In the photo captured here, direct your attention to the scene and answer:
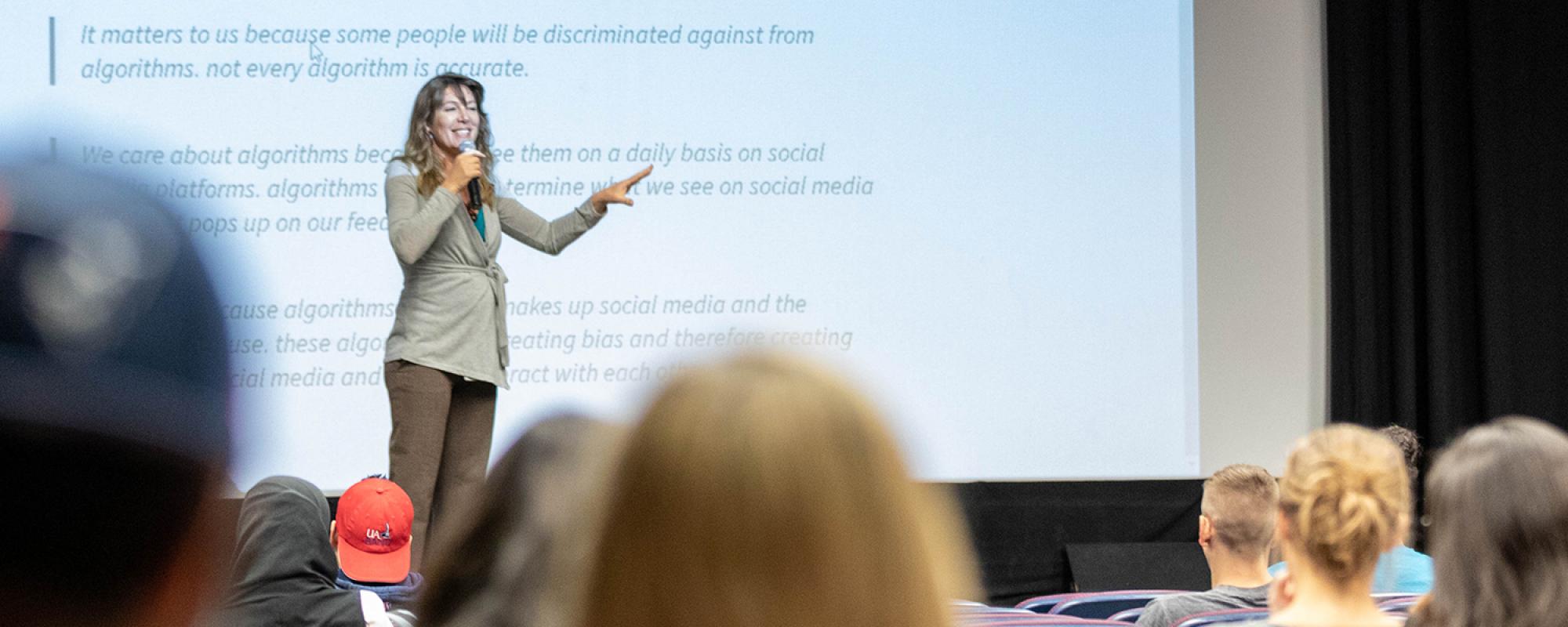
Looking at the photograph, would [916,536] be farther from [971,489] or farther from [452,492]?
[971,489]

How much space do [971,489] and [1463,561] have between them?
148 inches

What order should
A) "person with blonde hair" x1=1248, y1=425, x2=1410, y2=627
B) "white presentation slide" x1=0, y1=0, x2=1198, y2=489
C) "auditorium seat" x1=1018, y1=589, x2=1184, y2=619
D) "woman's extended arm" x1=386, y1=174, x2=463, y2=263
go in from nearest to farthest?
"person with blonde hair" x1=1248, y1=425, x2=1410, y2=627, "auditorium seat" x1=1018, y1=589, x2=1184, y2=619, "woman's extended arm" x1=386, y1=174, x2=463, y2=263, "white presentation slide" x1=0, y1=0, x2=1198, y2=489

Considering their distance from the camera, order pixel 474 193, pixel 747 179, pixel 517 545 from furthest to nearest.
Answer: pixel 747 179 → pixel 474 193 → pixel 517 545

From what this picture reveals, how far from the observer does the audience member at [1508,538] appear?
5.18 ft

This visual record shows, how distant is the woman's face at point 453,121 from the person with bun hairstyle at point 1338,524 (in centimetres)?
293

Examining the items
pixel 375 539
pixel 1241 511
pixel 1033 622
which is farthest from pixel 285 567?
pixel 1241 511

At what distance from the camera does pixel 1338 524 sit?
1887mm

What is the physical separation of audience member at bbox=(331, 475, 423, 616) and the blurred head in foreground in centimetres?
216

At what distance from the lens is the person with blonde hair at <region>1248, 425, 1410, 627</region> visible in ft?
6.15

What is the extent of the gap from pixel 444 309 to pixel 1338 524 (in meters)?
2.93

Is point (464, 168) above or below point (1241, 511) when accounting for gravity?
above

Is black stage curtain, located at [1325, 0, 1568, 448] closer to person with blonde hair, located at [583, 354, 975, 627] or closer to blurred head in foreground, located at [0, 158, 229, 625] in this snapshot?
person with blonde hair, located at [583, 354, 975, 627]

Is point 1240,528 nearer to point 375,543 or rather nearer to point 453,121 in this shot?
point 375,543

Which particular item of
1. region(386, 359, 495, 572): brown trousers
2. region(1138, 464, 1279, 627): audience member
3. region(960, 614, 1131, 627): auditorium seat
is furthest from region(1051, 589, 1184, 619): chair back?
region(386, 359, 495, 572): brown trousers
